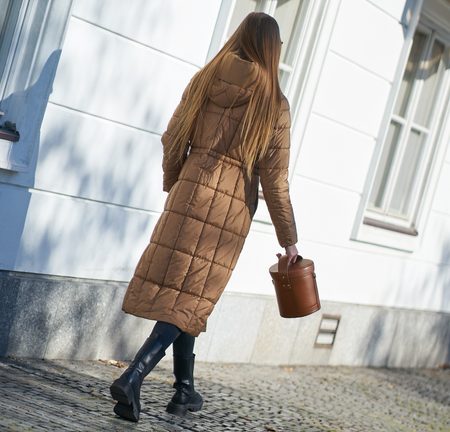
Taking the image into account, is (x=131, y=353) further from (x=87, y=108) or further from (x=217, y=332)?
(x=87, y=108)

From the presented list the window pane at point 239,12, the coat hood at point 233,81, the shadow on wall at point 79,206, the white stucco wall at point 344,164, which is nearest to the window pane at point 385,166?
the white stucco wall at point 344,164

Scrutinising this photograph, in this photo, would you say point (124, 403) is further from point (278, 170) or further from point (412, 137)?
point (412, 137)

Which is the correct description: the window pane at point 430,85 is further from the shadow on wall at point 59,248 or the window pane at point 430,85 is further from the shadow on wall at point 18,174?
the shadow on wall at point 18,174

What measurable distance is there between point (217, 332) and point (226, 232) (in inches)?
107

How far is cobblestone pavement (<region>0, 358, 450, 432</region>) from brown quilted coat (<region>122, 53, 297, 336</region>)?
0.56m

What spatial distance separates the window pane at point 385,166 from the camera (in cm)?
1060

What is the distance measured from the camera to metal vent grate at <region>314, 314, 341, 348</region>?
9.77 m

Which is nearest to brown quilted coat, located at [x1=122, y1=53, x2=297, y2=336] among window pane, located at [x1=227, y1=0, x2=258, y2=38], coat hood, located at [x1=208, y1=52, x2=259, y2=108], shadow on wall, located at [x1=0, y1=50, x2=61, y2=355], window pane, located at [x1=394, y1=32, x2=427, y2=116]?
coat hood, located at [x1=208, y1=52, x2=259, y2=108]

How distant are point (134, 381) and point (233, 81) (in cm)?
146

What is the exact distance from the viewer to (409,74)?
35.1 feet

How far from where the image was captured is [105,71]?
6906mm

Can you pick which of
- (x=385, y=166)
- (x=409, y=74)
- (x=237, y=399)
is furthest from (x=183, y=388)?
(x=409, y=74)

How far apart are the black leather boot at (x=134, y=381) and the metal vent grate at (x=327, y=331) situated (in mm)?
4148

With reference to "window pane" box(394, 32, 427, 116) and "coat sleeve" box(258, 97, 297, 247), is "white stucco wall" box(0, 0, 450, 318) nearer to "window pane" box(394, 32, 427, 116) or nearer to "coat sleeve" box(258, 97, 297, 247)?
"window pane" box(394, 32, 427, 116)
